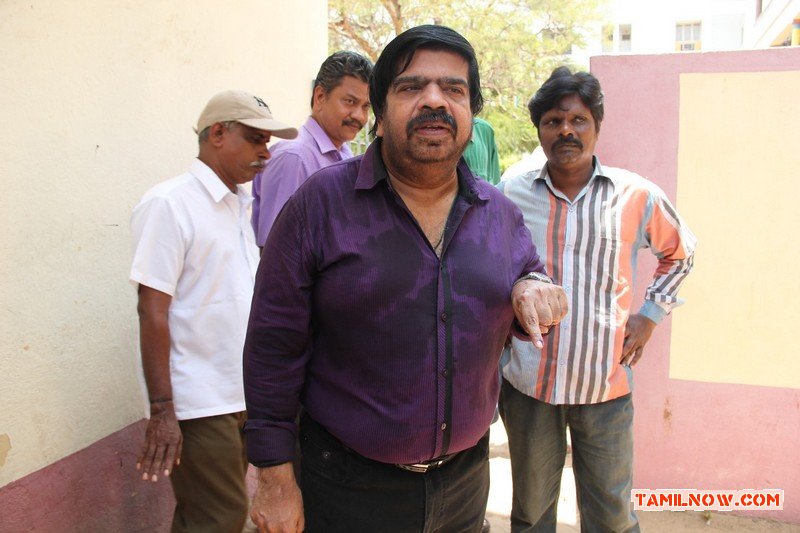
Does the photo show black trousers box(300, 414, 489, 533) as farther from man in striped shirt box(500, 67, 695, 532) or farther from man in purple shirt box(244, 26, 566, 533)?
man in striped shirt box(500, 67, 695, 532)

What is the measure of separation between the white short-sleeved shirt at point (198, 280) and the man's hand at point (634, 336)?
1.59 m

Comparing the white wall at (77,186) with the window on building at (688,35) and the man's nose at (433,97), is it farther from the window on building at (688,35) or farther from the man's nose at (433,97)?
the window on building at (688,35)

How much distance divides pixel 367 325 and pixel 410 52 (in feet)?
2.46

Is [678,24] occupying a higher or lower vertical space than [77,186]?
higher

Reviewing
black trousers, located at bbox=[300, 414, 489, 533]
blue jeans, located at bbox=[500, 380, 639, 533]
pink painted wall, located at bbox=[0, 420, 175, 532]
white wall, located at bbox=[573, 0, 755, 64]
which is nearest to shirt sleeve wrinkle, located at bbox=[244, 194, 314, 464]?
black trousers, located at bbox=[300, 414, 489, 533]

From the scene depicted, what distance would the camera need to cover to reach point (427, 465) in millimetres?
1733

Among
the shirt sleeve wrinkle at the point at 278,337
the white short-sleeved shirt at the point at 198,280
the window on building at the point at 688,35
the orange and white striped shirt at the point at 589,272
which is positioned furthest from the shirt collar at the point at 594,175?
the window on building at the point at 688,35

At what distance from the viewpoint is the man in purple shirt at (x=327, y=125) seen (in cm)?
283

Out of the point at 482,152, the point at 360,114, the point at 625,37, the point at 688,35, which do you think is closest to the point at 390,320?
the point at 360,114

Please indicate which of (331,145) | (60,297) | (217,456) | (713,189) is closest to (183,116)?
(331,145)

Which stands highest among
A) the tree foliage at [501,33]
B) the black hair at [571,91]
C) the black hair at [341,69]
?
the tree foliage at [501,33]

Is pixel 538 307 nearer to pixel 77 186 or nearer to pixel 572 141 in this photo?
pixel 572 141

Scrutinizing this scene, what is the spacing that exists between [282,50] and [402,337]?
359 cm

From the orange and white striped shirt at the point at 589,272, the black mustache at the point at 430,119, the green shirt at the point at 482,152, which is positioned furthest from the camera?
the green shirt at the point at 482,152
